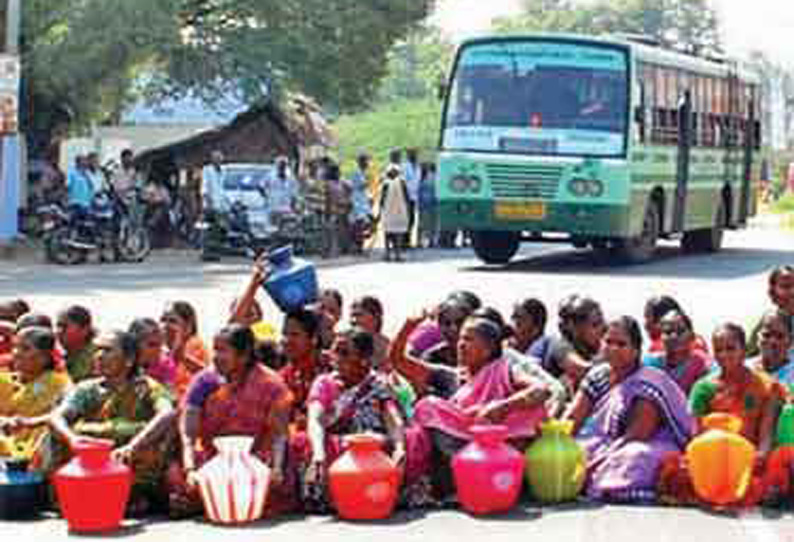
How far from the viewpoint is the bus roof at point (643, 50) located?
80.4 feet

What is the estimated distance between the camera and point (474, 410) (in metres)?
8.76

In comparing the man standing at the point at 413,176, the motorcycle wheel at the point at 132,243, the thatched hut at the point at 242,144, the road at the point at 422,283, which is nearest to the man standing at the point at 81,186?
the road at the point at 422,283

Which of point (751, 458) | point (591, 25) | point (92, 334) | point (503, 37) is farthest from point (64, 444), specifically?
point (591, 25)

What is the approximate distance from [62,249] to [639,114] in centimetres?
789

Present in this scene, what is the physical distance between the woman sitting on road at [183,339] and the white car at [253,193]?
17.3 metres

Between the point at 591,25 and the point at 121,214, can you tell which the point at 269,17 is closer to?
the point at 121,214

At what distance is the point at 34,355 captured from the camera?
29.3 feet

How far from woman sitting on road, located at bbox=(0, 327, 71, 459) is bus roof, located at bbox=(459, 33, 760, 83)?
16110mm

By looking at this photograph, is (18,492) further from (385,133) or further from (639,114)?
(385,133)

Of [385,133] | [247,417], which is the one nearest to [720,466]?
[247,417]

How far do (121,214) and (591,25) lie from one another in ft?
302

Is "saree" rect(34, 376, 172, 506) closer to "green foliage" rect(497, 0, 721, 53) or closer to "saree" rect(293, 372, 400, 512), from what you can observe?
"saree" rect(293, 372, 400, 512)

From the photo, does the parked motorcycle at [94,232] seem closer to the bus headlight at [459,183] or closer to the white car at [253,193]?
the white car at [253,193]

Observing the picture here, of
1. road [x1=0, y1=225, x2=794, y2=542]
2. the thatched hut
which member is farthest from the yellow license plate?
the thatched hut
